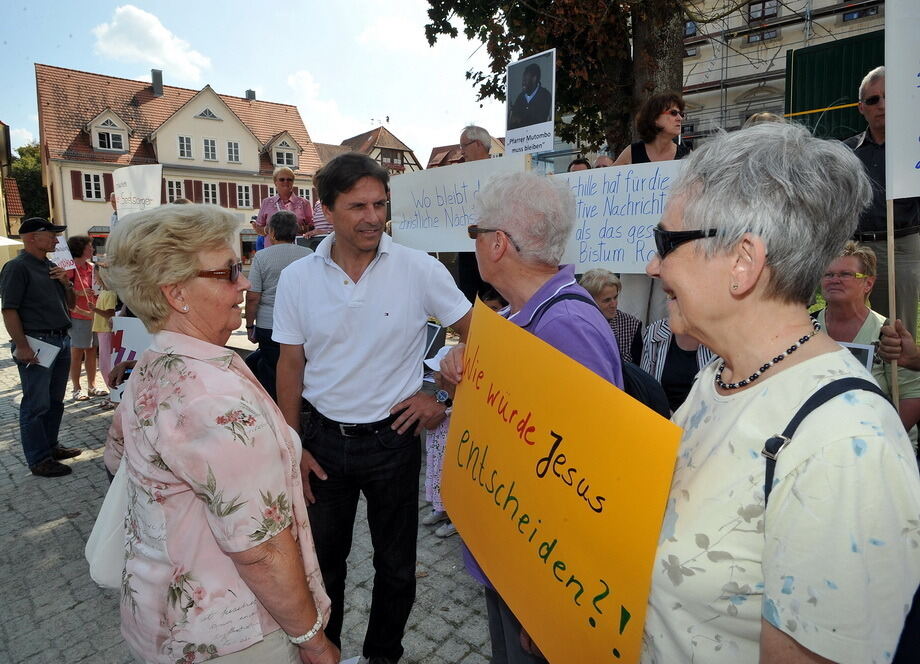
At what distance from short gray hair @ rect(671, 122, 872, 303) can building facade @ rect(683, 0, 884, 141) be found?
74.7ft

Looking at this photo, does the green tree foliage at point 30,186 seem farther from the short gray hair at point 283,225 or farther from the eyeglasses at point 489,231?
the eyeglasses at point 489,231

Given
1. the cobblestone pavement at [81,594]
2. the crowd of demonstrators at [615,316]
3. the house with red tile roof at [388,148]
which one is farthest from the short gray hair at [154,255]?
the house with red tile roof at [388,148]

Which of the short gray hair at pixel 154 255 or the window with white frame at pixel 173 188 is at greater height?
the window with white frame at pixel 173 188

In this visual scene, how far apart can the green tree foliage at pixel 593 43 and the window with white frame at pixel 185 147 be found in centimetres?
3420

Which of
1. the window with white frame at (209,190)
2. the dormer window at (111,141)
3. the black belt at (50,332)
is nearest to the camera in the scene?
the black belt at (50,332)

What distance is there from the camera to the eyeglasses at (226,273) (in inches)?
65.1

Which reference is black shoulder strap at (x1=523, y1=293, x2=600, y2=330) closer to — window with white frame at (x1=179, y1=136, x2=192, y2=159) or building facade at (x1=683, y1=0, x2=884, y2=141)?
building facade at (x1=683, y1=0, x2=884, y2=141)

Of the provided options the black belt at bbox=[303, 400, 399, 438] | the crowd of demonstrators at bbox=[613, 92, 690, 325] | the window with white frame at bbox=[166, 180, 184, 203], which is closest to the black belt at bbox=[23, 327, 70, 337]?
the black belt at bbox=[303, 400, 399, 438]

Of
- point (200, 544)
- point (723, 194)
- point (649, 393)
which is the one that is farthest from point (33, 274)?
point (723, 194)

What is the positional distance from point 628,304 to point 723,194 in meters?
3.77

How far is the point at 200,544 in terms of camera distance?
4.88 ft

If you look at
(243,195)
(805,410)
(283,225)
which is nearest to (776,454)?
(805,410)

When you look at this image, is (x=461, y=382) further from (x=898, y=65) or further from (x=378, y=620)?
(x=898, y=65)

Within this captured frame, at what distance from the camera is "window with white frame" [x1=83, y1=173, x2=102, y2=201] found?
1353 inches
